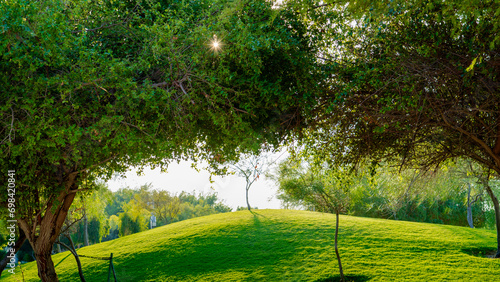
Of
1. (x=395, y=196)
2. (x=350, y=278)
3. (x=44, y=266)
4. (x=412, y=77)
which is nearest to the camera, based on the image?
(x=412, y=77)

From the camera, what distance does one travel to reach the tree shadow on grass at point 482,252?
50.9 feet

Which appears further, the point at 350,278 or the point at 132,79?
the point at 350,278

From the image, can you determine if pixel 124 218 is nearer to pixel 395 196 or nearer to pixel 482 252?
pixel 395 196

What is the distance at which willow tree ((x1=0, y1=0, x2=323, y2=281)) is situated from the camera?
669 centimetres

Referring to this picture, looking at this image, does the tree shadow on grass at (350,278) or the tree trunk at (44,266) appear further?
the tree shadow on grass at (350,278)

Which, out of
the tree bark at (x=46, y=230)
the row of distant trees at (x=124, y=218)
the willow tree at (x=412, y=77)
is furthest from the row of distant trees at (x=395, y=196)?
the row of distant trees at (x=124, y=218)

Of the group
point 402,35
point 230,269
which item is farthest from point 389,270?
point 402,35

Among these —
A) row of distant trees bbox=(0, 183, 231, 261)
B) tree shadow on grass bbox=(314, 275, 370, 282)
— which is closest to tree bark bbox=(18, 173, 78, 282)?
tree shadow on grass bbox=(314, 275, 370, 282)

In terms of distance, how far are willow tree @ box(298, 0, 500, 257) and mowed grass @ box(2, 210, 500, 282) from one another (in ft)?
20.2

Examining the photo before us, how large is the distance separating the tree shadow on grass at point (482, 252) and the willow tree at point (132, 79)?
11.8 metres

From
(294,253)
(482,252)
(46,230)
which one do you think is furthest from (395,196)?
(46,230)

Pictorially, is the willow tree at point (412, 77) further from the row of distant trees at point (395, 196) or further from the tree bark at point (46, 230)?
the tree bark at point (46, 230)

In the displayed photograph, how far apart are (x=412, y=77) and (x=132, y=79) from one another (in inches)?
234

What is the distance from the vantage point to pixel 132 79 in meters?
7.69
